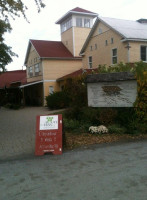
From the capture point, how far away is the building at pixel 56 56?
81.0 feet

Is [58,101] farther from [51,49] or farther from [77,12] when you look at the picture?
[77,12]

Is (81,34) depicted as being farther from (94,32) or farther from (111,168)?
(111,168)

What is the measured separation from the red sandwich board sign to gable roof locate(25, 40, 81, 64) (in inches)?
740

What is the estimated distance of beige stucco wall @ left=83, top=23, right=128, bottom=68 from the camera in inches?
758

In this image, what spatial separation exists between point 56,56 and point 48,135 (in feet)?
65.0

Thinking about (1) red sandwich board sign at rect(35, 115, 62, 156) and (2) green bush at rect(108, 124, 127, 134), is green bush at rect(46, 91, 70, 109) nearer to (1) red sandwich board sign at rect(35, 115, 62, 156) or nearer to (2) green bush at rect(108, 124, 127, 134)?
(2) green bush at rect(108, 124, 127, 134)

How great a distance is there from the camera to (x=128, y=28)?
67.8 feet

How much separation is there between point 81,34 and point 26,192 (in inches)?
1010

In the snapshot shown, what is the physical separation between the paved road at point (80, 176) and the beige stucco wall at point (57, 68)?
19.2 meters

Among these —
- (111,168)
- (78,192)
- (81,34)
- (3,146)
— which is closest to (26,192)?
(78,192)

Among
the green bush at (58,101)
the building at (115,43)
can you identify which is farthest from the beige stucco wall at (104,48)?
the green bush at (58,101)

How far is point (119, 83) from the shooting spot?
849 centimetres

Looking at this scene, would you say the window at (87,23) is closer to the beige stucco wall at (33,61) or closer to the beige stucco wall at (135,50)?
the beige stucco wall at (33,61)

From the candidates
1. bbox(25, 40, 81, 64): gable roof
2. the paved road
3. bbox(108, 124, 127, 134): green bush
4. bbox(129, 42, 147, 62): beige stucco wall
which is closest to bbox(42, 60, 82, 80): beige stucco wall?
bbox(25, 40, 81, 64): gable roof
